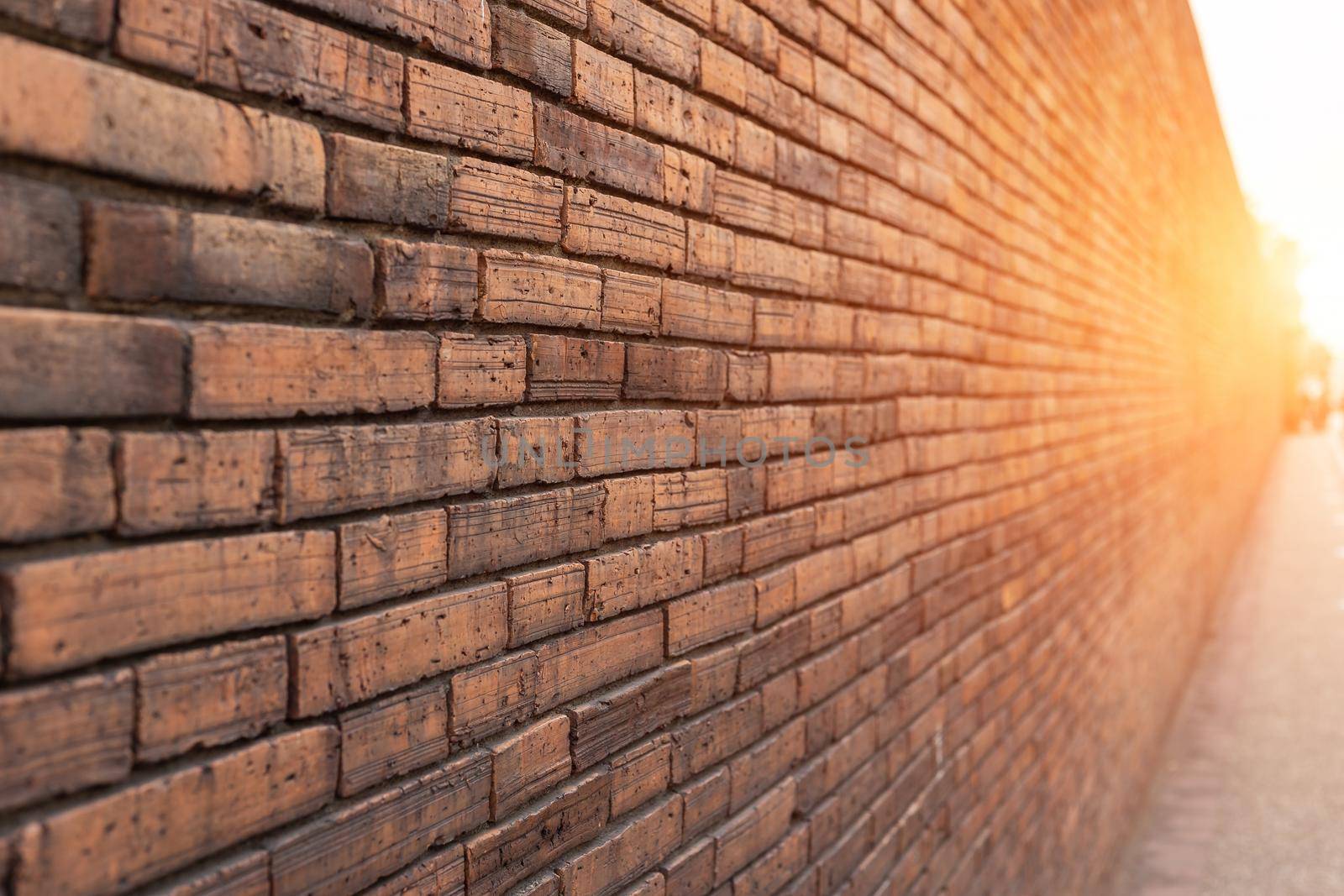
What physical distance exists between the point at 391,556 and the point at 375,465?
10cm

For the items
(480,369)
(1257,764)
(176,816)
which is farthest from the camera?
(1257,764)

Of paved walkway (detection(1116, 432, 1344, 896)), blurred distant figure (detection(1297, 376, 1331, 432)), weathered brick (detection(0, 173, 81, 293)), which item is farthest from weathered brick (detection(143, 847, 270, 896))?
blurred distant figure (detection(1297, 376, 1331, 432))

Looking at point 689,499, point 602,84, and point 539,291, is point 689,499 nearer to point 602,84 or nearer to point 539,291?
point 539,291

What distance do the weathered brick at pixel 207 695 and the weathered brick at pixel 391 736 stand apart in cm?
10

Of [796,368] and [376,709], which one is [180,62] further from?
[796,368]

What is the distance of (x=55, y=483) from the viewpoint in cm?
78

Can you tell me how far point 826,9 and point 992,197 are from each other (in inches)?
49.8

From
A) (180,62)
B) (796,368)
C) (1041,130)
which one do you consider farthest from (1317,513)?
(180,62)

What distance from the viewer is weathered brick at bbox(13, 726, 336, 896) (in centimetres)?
78

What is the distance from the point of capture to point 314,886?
39.0 inches

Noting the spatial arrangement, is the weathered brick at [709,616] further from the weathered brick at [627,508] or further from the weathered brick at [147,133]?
the weathered brick at [147,133]

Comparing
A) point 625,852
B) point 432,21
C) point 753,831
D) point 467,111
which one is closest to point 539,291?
point 467,111

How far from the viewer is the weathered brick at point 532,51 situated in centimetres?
120

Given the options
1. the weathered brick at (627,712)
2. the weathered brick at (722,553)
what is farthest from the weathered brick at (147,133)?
the weathered brick at (722,553)
